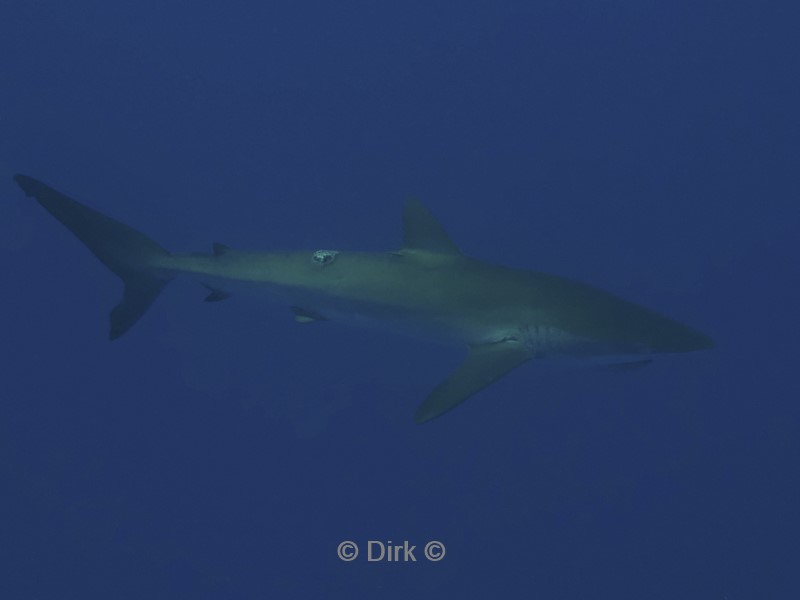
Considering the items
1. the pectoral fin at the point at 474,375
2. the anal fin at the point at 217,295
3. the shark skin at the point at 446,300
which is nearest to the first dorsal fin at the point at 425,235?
the shark skin at the point at 446,300

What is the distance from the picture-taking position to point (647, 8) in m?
10.7

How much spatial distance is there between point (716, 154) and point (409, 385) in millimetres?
5588

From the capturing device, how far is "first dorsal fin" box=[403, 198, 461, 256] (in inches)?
199

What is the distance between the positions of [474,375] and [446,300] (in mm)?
629

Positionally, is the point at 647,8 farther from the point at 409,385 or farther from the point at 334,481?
the point at 334,481

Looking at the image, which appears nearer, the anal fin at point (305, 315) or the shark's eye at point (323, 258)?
the shark's eye at point (323, 258)

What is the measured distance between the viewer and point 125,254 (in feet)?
19.0

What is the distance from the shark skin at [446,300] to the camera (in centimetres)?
456

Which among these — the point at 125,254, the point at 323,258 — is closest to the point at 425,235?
the point at 323,258

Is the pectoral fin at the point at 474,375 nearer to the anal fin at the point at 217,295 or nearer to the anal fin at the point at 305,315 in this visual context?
the anal fin at the point at 305,315

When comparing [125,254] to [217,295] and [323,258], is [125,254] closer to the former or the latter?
[217,295]

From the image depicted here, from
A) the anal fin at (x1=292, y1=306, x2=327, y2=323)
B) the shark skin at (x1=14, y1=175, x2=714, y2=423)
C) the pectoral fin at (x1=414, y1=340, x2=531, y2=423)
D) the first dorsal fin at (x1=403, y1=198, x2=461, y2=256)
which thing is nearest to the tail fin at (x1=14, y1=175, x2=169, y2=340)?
the shark skin at (x1=14, y1=175, x2=714, y2=423)

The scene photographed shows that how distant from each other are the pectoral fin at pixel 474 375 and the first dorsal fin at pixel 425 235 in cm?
76

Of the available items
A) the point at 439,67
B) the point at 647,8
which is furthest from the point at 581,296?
the point at 647,8
